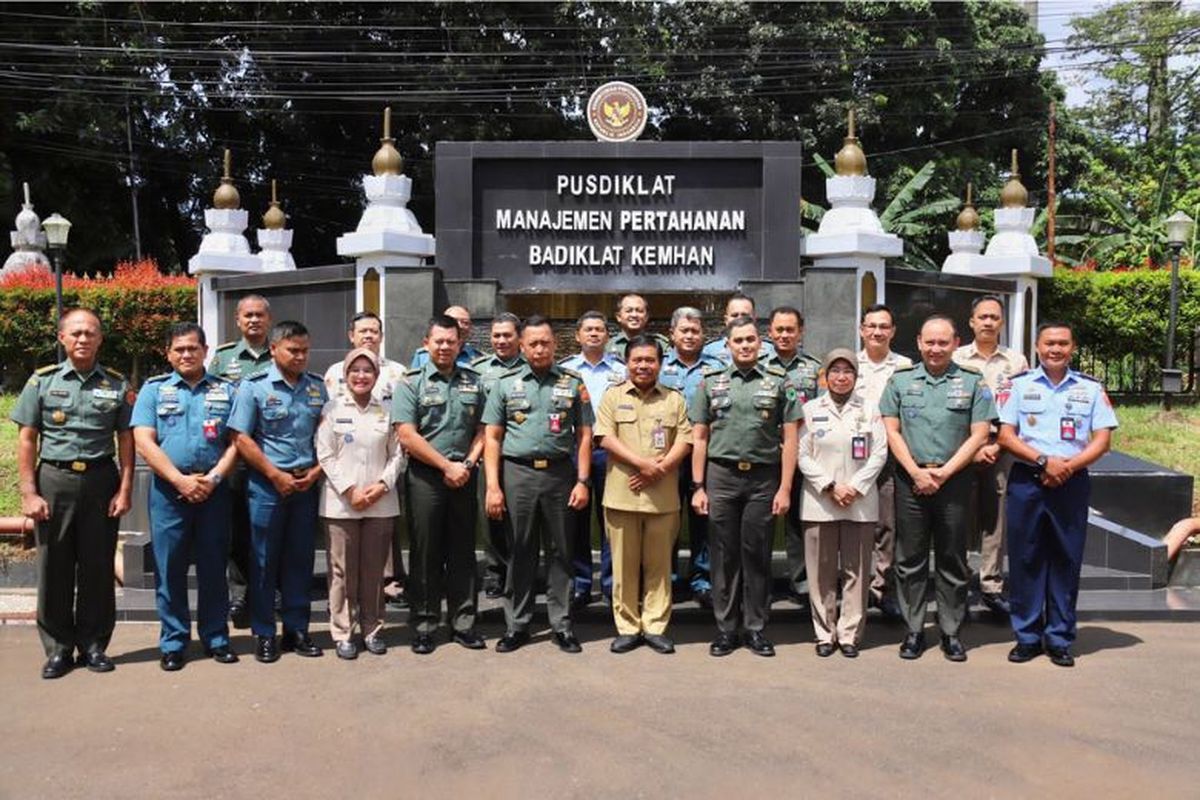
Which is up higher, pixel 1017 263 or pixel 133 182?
pixel 133 182

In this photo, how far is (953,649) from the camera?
4.65 m

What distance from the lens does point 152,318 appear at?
13539 mm

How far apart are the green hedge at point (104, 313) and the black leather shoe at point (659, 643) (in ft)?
34.7

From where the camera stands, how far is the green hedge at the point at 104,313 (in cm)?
1302

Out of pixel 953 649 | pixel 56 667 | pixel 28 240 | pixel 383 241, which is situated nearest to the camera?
pixel 56 667

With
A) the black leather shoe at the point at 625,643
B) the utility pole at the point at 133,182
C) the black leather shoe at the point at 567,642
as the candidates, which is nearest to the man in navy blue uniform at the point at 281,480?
the black leather shoe at the point at 567,642

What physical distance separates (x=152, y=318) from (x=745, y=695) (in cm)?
1162

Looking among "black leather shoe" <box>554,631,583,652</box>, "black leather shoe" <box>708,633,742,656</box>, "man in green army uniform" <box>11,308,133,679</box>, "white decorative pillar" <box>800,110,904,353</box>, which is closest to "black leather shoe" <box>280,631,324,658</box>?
"man in green army uniform" <box>11,308,133,679</box>

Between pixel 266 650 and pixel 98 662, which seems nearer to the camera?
pixel 98 662

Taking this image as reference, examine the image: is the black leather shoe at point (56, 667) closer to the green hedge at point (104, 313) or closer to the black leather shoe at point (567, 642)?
the black leather shoe at point (567, 642)

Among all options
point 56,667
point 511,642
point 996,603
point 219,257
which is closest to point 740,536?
point 511,642

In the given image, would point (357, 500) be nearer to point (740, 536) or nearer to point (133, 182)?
point (740, 536)

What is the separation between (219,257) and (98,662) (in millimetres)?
6521

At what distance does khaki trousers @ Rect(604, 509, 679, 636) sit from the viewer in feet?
15.7
